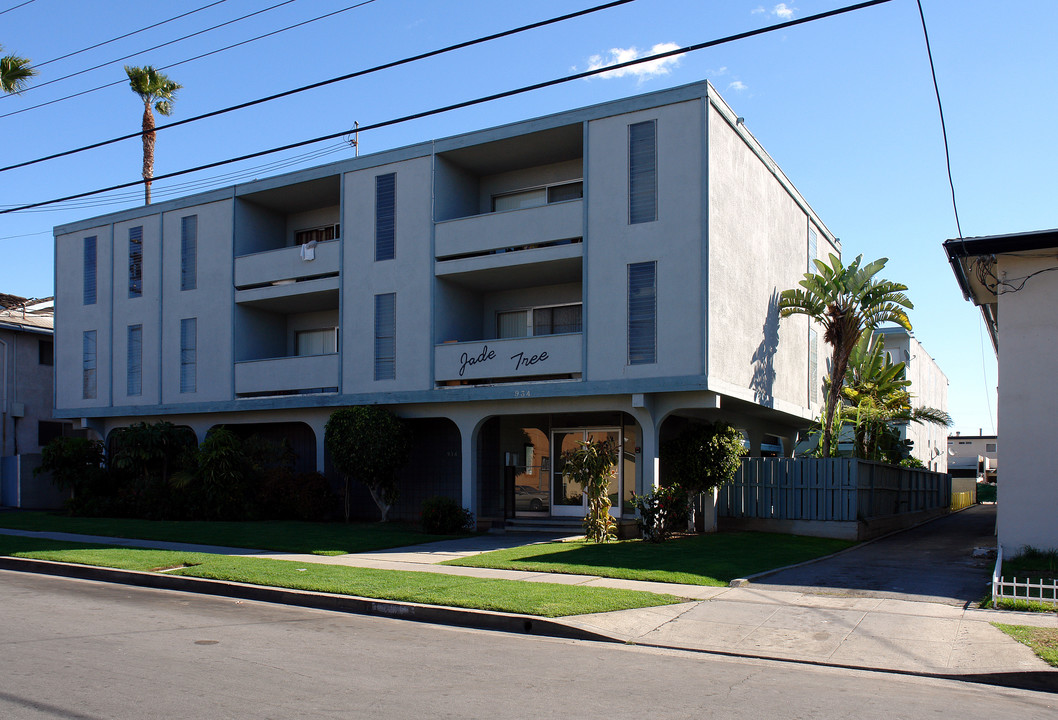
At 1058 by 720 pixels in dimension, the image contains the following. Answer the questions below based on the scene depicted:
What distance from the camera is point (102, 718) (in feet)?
19.8

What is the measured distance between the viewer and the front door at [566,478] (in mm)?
21844

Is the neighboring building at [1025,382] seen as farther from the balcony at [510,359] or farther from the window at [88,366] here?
the window at [88,366]

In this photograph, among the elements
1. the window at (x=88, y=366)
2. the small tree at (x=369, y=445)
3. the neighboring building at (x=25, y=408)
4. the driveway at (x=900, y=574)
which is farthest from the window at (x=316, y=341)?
the driveway at (x=900, y=574)

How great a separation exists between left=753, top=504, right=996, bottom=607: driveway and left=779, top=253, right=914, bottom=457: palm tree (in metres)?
4.79

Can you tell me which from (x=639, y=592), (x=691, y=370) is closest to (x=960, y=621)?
(x=639, y=592)

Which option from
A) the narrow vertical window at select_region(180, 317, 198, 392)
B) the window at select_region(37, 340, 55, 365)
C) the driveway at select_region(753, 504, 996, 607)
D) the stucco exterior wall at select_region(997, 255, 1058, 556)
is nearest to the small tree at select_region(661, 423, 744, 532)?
the driveway at select_region(753, 504, 996, 607)

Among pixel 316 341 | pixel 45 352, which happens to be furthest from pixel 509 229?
pixel 45 352

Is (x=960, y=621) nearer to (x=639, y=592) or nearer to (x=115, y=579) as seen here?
(x=639, y=592)

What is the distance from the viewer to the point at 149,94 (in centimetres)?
3603

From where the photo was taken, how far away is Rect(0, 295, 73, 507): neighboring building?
97.1 ft

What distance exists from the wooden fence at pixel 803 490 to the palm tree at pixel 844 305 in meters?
1.86

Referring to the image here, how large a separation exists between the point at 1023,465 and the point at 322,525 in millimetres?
15067

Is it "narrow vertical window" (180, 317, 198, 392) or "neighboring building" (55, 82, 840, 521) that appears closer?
"neighboring building" (55, 82, 840, 521)

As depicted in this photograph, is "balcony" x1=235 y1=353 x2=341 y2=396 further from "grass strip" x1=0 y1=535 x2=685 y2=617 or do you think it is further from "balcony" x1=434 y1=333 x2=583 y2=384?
"grass strip" x1=0 y1=535 x2=685 y2=617
